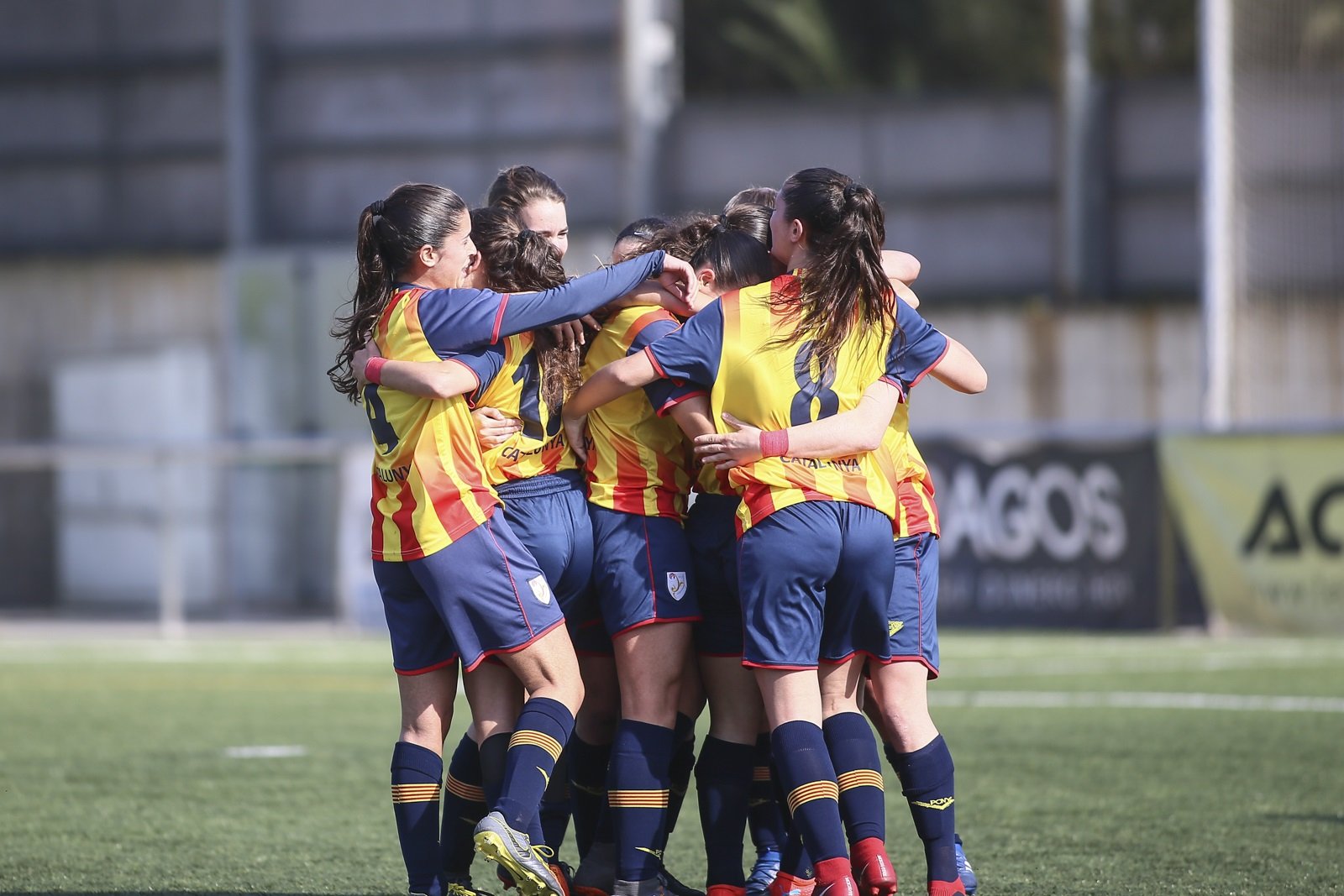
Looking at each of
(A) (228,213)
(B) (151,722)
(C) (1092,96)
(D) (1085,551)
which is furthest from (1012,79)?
(B) (151,722)

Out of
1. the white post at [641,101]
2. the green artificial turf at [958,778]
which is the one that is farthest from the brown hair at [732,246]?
the white post at [641,101]

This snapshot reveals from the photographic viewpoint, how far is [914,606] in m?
4.38

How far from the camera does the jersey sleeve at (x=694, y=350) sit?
158 inches

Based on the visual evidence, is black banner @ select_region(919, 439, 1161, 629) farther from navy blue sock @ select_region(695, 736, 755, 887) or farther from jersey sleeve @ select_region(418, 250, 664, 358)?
jersey sleeve @ select_region(418, 250, 664, 358)

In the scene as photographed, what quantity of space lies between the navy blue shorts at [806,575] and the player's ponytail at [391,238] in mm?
1075

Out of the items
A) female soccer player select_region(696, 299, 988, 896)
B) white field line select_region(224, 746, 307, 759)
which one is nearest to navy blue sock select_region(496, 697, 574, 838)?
female soccer player select_region(696, 299, 988, 896)

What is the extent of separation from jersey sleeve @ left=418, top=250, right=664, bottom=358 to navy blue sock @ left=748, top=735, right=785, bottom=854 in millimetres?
1322

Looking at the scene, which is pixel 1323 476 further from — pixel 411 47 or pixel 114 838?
pixel 411 47

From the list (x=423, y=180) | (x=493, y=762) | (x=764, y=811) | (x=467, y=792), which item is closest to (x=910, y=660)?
(x=764, y=811)

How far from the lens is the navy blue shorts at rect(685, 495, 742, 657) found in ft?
14.0

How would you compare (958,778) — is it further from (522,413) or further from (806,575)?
(522,413)

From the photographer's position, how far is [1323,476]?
1184 cm

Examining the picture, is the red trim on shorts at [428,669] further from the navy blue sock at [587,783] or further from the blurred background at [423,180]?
the blurred background at [423,180]

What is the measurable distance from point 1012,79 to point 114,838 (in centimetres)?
2439
